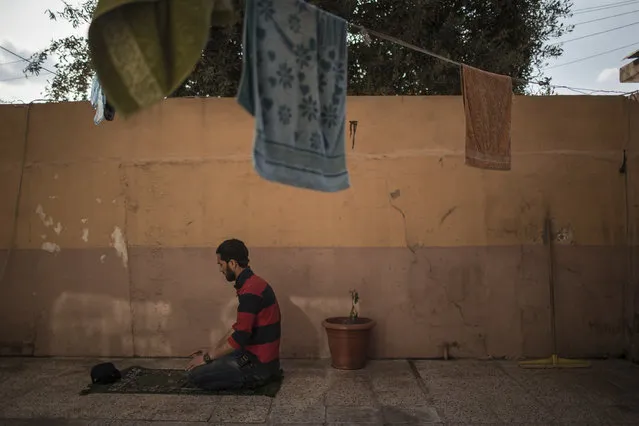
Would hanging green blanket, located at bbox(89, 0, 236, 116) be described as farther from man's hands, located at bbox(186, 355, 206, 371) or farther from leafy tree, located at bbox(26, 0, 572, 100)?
leafy tree, located at bbox(26, 0, 572, 100)

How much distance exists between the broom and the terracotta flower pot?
1.54 meters

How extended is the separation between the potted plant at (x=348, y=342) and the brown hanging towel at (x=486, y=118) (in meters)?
1.91

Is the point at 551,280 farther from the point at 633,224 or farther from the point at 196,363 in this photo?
the point at 196,363

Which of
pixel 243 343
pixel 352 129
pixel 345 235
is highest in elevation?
pixel 352 129

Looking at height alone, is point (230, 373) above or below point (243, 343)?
below

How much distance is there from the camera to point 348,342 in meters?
5.30

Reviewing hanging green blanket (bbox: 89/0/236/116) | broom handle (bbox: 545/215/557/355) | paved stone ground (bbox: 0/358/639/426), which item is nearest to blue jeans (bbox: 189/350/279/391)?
paved stone ground (bbox: 0/358/639/426)

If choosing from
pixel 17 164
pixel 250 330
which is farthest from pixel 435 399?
pixel 17 164

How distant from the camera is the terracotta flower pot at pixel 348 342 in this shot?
5.29 meters

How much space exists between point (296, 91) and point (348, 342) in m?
2.93

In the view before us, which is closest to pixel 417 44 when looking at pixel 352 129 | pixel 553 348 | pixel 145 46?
pixel 352 129

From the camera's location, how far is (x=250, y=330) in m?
4.60

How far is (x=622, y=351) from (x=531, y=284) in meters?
1.13

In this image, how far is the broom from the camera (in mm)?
5375
